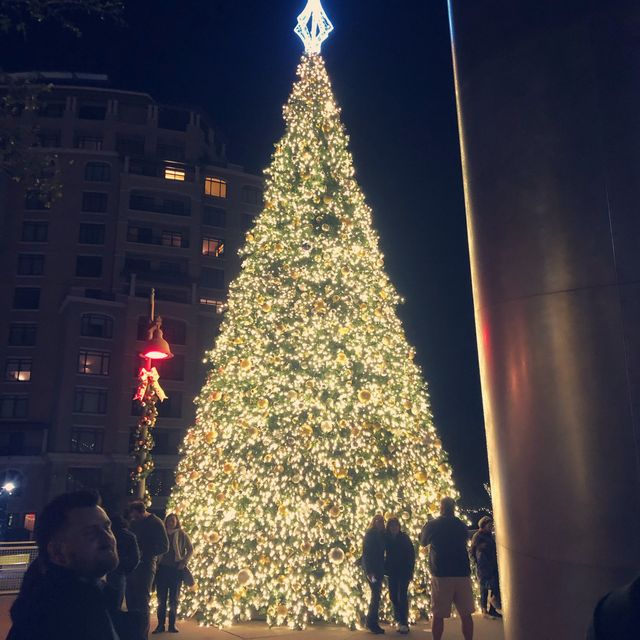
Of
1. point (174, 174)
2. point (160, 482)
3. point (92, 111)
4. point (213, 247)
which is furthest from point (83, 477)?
point (92, 111)

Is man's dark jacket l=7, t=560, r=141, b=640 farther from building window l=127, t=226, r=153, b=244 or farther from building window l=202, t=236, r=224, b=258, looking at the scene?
building window l=202, t=236, r=224, b=258

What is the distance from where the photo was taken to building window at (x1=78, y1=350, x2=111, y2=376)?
42406 mm

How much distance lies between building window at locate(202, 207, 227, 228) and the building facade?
0.34ft

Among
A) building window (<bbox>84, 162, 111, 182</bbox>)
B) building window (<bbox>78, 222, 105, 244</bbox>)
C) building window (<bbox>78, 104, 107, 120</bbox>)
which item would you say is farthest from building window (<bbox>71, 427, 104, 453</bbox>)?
building window (<bbox>78, 104, 107, 120</bbox>)

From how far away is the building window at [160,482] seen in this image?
42344 mm

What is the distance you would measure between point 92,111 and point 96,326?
21.9 meters

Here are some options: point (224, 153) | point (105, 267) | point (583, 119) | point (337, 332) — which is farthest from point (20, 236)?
point (583, 119)

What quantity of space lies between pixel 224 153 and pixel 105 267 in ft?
58.9

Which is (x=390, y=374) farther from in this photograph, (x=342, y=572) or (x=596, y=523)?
(x=596, y=523)

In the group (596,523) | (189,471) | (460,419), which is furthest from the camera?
(460,419)

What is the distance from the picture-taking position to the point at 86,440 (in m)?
41.2

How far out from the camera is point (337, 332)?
10.2 meters

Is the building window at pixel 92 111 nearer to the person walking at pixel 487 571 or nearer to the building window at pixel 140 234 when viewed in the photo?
the building window at pixel 140 234

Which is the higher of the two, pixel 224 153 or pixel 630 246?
pixel 224 153
